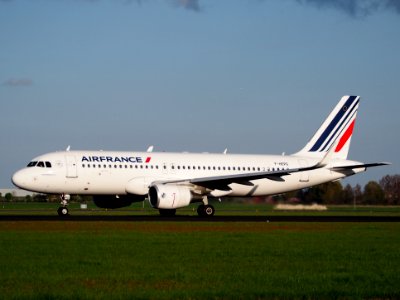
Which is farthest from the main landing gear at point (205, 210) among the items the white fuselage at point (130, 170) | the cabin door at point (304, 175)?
the cabin door at point (304, 175)

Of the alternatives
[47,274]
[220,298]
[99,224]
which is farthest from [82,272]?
[99,224]

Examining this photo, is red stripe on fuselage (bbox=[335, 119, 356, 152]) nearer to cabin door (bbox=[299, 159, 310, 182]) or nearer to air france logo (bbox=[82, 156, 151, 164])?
cabin door (bbox=[299, 159, 310, 182])

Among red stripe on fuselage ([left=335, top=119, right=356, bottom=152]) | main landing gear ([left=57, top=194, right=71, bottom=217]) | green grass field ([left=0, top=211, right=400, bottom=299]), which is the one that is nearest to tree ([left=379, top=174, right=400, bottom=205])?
red stripe on fuselage ([left=335, top=119, right=356, bottom=152])

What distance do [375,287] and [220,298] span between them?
3.64m

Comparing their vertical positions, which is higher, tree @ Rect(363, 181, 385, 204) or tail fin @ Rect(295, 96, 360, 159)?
tail fin @ Rect(295, 96, 360, 159)

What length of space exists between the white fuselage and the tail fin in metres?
4.22

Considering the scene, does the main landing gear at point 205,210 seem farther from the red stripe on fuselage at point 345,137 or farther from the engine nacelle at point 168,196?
the red stripe on fuselage at point 345,137

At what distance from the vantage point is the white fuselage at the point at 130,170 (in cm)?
4975

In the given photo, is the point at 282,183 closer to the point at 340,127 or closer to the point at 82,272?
the point at 340,127

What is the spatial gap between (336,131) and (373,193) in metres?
25.2

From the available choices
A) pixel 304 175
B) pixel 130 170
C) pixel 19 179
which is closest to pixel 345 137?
pixel 304 175

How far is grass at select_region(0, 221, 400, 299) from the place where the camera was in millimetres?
16719

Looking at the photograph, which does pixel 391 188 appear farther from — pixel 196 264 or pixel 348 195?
pixel 196 264

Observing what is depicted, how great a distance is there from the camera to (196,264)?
69.8ft
